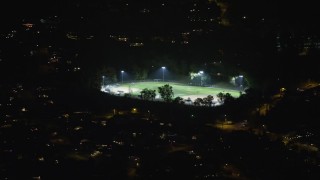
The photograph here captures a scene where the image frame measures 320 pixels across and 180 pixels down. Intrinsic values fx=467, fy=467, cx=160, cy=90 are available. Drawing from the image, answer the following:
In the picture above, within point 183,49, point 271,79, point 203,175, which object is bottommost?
point 203,175

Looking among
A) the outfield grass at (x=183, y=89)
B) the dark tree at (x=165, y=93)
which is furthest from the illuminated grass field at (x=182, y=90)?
the dark tree at (x=165, y=93)

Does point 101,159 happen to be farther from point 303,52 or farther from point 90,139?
point 303,52

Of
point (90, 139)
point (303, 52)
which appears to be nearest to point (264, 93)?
point (303, 52)

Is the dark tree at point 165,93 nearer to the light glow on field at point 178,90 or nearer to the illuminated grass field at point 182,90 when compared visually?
the light glow on field at point 178,90

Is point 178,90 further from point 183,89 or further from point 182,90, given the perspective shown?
point 183,89

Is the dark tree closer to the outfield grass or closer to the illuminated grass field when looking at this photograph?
the illuminated grass field

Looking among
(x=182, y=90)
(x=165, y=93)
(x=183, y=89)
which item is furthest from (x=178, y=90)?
(x=165, y=93)

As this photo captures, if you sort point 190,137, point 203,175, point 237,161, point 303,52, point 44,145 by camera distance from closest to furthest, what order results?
point 203,175
point 237,161
point 44,145
point 190,137
point 303,52

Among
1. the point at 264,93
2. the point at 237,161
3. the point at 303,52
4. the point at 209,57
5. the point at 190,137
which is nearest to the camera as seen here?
the point at 237,161

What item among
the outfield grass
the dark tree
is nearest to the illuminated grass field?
the outfield grass
